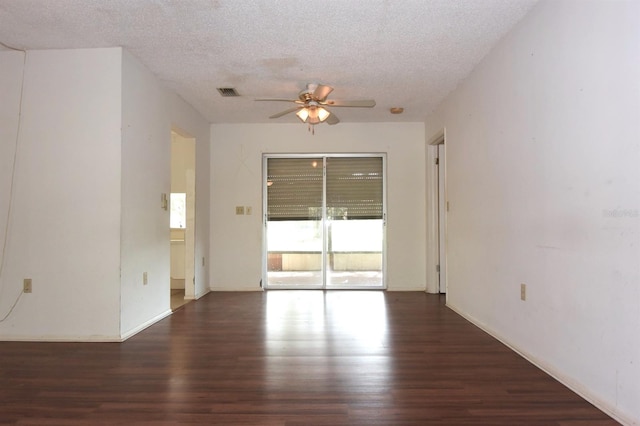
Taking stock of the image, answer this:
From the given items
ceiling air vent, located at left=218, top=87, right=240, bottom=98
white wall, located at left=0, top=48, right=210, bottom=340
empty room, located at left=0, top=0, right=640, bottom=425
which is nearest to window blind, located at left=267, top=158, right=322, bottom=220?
empty room, located at left=0, top=0, right=640, bottom=425

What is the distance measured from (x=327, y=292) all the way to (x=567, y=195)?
3694mm

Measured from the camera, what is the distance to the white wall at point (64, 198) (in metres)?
3.19

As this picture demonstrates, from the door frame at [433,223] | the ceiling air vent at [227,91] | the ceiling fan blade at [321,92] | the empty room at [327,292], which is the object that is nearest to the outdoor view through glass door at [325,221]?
the empty room at [327,292]

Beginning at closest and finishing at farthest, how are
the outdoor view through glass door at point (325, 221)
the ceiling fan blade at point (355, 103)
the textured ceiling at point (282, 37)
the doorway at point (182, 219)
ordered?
the textured ceiling at point (282, 37), the ceiling fan blade at point (355, 103), the doorway at point (182, 219), the outdoor view through glass door at point (325, 221)

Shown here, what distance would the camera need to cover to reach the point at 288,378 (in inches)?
93.0

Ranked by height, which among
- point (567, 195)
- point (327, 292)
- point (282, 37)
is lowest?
point (327, 292)

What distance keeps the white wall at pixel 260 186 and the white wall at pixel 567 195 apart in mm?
2051

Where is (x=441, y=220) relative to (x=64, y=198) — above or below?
below

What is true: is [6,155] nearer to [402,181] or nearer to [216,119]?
[216,119]

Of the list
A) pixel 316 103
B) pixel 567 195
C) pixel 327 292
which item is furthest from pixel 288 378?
pixel 327 292

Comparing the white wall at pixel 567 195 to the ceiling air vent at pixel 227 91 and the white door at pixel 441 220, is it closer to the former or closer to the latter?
the white door at pixel 441 220

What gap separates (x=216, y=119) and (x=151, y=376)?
153 inches

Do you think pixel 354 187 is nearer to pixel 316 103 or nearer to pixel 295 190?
pixel 295 190

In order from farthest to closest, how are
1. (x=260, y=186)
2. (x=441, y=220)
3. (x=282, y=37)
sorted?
(x=260, y=186) < (x=441, y=220) < (x=282, y=37)
